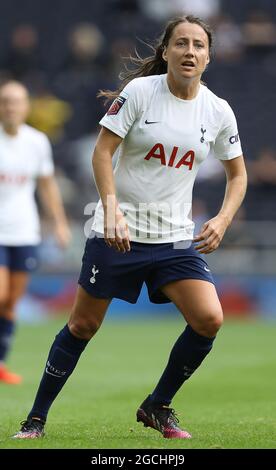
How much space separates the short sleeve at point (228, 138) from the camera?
6.47 metres

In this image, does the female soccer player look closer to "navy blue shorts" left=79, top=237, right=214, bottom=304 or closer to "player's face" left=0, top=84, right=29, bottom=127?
"navy blue shorts" left=79, top=237, right=214, bottom=304

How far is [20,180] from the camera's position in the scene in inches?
428

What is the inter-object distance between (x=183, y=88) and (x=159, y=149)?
0.40 metres

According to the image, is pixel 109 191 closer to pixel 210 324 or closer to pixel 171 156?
pixel 171 156

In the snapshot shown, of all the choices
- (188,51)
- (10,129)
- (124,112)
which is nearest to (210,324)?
(124,112)

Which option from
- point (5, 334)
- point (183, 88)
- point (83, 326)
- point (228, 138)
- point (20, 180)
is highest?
point (183, 88)

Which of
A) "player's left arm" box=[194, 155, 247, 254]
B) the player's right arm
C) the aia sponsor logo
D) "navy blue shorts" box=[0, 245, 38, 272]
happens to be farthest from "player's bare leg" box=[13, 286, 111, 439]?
"navy blue shorts" box=[0, 245, 38, 272]

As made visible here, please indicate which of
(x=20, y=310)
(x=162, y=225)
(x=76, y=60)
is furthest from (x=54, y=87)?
(x=162, y=225)

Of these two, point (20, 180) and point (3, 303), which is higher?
point (20, 180)

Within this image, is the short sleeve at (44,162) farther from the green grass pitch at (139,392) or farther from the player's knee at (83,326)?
the player's knee at (83,326)

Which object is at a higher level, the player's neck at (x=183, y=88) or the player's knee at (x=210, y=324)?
the player's neck at (x=183, y=88)

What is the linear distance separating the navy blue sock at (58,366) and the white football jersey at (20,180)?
4298 millimetres

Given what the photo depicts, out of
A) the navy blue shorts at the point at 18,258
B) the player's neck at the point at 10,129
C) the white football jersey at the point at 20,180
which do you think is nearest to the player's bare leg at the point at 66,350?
the navy blue shorts at the point at 18,258

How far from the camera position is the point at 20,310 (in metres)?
18.8
